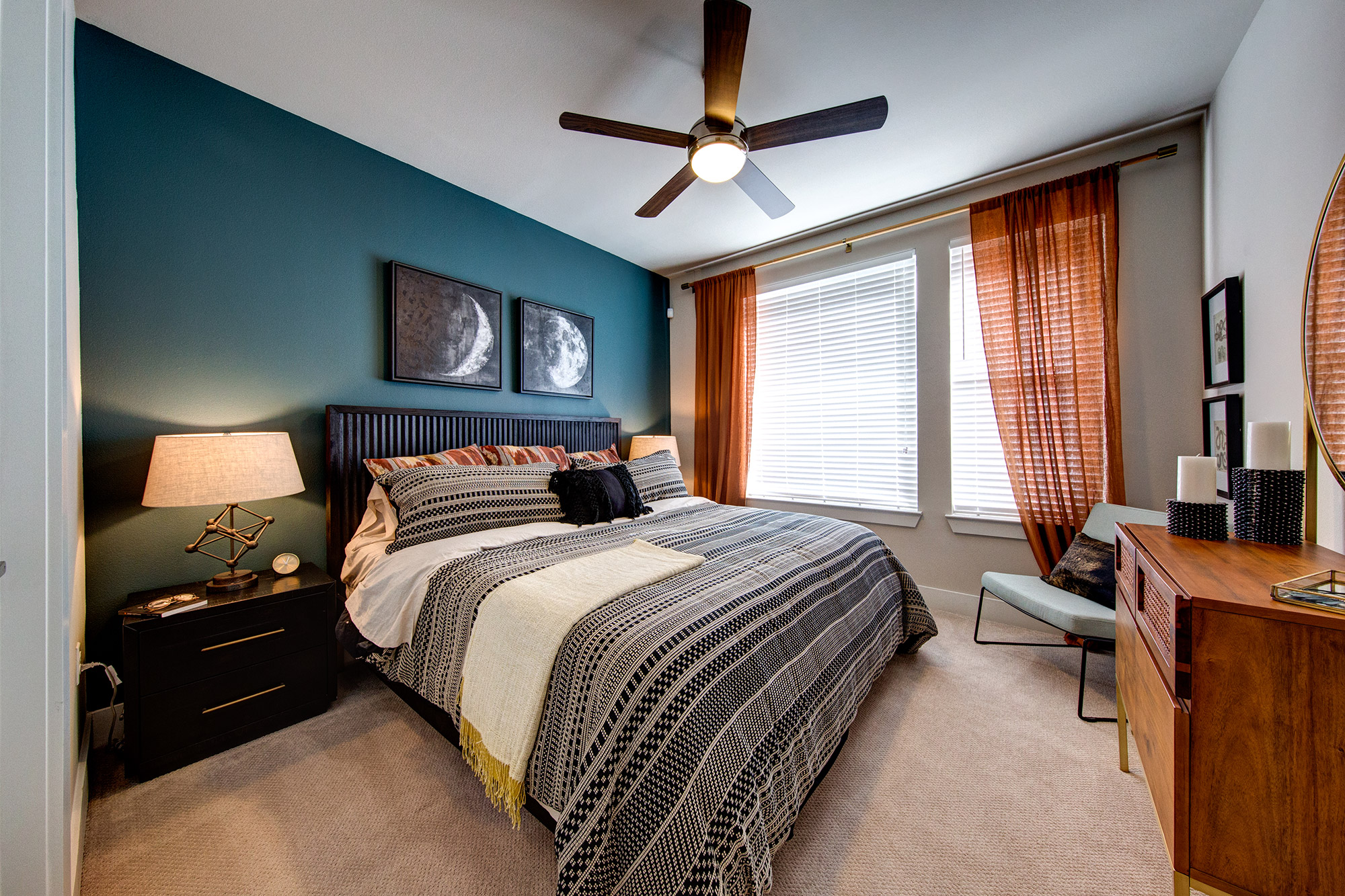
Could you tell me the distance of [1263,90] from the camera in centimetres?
164

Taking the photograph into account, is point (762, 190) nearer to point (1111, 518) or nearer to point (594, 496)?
point (594, 496)

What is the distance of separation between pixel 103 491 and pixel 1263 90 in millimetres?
4581

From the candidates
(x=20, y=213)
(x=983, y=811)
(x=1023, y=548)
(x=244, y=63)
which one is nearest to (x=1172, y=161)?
(x=1023, y=548)

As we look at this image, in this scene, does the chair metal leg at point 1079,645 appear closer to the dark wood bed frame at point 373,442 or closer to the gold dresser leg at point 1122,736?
the gold dresser leg at point 1122,736

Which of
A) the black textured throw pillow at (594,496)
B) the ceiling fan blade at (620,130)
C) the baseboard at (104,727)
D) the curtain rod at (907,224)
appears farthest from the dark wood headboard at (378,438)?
the curtain rod at (907,224)

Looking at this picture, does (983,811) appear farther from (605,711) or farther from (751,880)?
(605,711)

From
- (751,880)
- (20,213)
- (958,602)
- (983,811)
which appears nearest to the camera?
(20,213)

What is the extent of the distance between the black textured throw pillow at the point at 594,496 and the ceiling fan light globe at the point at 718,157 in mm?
1636

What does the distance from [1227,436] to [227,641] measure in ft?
13.5

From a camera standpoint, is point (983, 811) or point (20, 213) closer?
point (20, 213)

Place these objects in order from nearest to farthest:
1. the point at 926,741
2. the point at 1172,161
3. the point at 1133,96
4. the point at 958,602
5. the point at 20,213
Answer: the point at 20,213 → the point at 926,741 → the point at 1133,96 → the point at 1172,161 → the point at 958,602

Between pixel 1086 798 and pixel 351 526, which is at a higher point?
pixel 351 526

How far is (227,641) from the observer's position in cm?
174

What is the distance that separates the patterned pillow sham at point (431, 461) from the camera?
237cm
